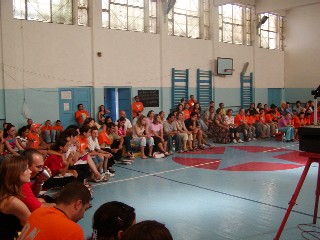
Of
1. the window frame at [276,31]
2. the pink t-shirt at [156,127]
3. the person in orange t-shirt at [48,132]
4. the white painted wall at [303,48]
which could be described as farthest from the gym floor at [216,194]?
the window frame at [276,31]

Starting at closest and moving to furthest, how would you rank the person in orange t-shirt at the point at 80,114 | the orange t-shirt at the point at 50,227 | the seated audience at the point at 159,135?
the orange t-shirt at the point at 50,227 < the seated audience at the point at 159,135 < the person in orange t-shirt at the point at 80,114

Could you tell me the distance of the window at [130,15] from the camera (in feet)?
40.6

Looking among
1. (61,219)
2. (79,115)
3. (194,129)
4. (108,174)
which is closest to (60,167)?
(108,174)

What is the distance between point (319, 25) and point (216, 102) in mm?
6709

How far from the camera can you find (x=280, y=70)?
19.0 metres

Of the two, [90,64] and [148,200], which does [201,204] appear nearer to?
[148,200]

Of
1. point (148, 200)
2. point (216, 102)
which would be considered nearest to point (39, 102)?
point (148, 200)

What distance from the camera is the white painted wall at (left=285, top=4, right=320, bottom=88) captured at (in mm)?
17656

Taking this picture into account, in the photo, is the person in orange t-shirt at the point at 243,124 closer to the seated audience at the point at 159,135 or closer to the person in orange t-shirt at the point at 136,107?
the person in orange t-shirt at the point at 136,107

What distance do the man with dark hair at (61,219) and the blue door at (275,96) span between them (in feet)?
57.6

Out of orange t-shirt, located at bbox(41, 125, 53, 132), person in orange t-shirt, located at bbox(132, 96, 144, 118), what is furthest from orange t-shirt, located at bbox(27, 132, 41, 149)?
person in orange t-shirt, located at bbox(132, 96, 144, 118)

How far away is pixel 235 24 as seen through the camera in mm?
16922

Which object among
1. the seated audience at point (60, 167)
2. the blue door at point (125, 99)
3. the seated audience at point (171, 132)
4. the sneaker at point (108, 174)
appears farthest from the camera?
the blue door at point (125, 99)

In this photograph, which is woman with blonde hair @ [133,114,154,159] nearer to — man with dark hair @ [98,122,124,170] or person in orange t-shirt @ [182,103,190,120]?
man with dark hair @ [98,122,124,170]
